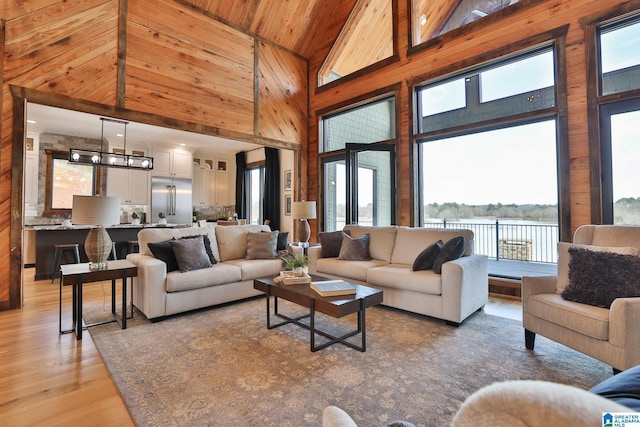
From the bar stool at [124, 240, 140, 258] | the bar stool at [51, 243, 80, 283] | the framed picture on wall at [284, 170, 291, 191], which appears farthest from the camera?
the framed picture on wall at [284, 170, 291, 191]

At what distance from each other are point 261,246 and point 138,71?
10.2ft

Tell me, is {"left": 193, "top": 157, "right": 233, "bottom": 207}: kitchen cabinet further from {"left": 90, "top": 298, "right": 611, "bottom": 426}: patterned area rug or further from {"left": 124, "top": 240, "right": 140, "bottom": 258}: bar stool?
{"left": 90, "top": 298, "right": 611, "bottom": 426}: patterned area rug

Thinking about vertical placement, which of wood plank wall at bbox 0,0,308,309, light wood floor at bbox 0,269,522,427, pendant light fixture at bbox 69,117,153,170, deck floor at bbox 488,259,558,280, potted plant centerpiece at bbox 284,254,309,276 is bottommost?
light wood floor at bbox 0,269,522,427

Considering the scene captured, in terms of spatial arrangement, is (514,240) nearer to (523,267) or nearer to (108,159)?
(523,267)

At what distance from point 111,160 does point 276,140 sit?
3133 mm

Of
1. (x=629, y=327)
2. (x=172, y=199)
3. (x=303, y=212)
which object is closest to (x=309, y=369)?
(x=629, y=327)

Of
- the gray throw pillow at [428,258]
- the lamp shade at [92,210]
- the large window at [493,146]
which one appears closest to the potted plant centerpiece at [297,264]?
the gray throw pillow at [428,258]

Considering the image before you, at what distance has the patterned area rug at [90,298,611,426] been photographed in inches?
70.6

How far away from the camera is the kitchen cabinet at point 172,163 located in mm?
7527

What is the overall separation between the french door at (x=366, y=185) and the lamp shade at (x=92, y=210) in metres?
3.83

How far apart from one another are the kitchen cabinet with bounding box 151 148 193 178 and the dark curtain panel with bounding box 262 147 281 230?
6.84 feet

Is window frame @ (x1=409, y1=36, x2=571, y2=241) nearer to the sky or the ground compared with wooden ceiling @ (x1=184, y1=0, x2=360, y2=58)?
nearer to the ground

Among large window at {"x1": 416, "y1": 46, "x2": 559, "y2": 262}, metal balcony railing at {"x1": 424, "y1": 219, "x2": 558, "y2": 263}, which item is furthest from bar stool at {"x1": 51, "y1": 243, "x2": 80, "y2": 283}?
metal balcony railing at {"x1": 424, "y1": 219, "x2": 558, "y2": 263}

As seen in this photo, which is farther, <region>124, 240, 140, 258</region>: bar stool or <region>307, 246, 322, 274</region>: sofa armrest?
<region>124, 240, 140, 258</region>: bar stool
